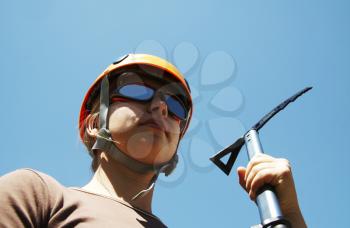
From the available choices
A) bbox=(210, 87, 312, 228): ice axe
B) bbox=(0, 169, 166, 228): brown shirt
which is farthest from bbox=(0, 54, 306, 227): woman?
bbox=(210, 87, 312, 228): ice axe

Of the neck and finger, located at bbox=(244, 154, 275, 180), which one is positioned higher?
the neck

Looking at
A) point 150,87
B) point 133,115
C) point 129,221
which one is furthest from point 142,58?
point 129,221

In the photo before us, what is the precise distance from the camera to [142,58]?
4406mm

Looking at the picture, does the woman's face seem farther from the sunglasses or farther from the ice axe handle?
the ice axe handle

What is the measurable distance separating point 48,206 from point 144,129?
1.23 meters

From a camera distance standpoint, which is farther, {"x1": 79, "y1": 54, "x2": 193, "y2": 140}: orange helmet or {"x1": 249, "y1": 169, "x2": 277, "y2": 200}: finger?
{"x1": 79, "y1": 54, "x2": 193, "y2": 140}: orange helmet

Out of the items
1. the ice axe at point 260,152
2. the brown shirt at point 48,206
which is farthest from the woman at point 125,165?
the ice axe at point 260,152

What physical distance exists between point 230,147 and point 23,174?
1.59m

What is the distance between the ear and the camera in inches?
156

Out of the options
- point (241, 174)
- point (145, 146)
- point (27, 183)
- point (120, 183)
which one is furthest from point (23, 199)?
point (241, 174)

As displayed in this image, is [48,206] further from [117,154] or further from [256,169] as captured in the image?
[256,169]

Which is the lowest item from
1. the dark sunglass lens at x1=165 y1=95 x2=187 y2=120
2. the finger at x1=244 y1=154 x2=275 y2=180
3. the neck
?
the finger at x1=244 y1=154 x2=275 y2=180

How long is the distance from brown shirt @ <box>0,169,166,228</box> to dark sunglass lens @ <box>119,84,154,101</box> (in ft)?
4.04

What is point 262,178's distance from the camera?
2.41 meters
